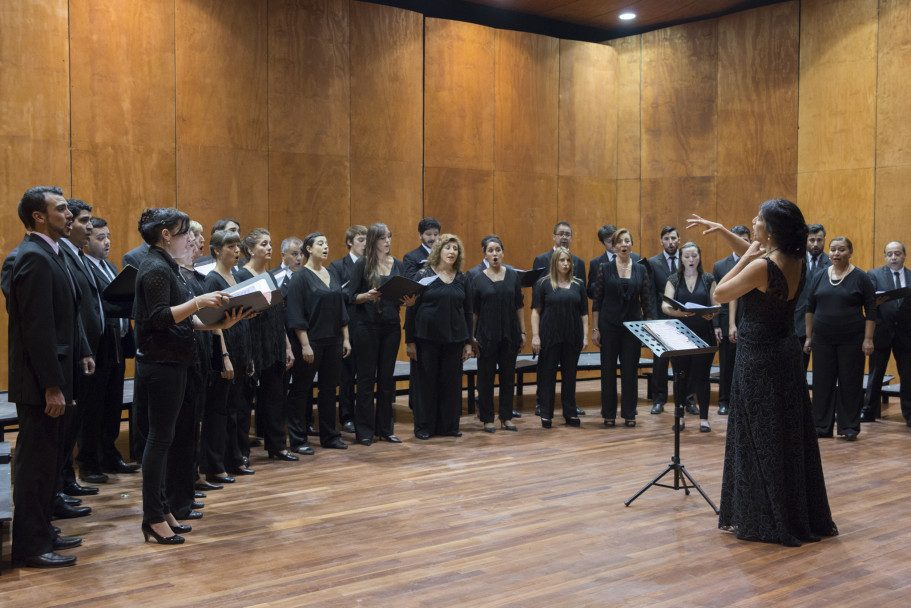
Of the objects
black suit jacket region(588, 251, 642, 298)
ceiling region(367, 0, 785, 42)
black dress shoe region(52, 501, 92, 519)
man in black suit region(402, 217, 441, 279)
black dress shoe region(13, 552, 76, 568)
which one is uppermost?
ceiling region(367, 0, 785, 42)

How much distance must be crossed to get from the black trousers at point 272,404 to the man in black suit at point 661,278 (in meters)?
3.32

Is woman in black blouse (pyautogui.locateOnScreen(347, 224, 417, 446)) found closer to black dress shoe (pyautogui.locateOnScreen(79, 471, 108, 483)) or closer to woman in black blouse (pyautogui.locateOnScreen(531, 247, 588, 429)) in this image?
woman in black blouse (pyautogui.locateOnScreen(531, 247, 588, 429))

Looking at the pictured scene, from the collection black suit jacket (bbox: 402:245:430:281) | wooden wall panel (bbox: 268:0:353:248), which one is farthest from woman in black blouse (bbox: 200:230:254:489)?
wooden wall panel (bbox: 268:0:353:248)

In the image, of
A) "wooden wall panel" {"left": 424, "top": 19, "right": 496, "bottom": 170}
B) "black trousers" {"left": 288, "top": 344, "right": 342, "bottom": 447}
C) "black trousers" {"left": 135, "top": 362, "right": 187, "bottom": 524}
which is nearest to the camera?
"black trousers" {"left": 135, "top": 362, "right": 187, "bottom": 524}

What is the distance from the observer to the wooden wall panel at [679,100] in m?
9.34

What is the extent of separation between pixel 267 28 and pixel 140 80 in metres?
1.26

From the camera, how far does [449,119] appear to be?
8.77 meters

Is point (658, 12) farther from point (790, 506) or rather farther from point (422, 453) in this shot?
point (790, 506)

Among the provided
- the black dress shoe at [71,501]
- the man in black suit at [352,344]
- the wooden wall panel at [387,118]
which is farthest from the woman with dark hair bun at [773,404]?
the wooden wall panel at [387,118]

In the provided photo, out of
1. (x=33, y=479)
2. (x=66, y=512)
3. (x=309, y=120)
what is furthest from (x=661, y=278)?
(x=33, y=479)

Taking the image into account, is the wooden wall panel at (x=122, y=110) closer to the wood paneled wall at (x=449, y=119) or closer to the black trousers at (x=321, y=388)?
the wood paneled wall at (x=449, y=119)

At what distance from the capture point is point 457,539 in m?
3.81

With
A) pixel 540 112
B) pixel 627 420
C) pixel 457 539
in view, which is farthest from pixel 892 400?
pixel 457 539

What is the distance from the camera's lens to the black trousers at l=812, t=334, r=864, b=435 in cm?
623
